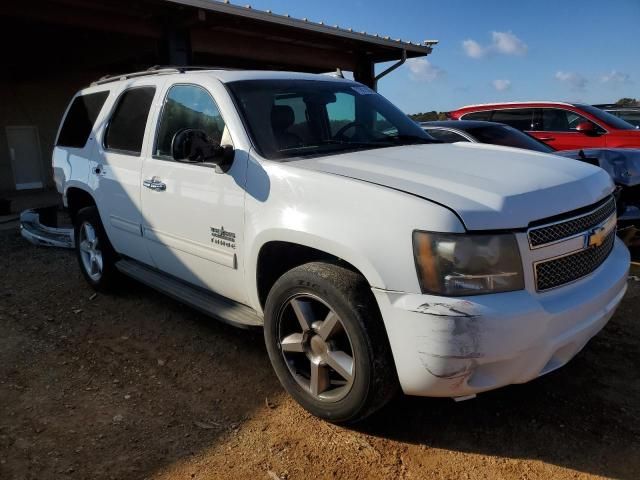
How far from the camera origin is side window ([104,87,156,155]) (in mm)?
4105

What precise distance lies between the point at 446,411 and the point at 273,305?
1102 mm

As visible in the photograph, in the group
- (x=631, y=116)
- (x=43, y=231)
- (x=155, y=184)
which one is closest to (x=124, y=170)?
(x=155, y=184)

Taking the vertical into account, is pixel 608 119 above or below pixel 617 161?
above

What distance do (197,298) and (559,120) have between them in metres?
7.67

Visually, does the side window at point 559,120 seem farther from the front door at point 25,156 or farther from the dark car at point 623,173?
the front door at point 25,156

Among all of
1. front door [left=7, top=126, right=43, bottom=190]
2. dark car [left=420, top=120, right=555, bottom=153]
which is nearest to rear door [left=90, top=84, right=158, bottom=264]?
dark car [left=420, top=120, right=555, bottom=153]

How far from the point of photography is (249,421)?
2957mm

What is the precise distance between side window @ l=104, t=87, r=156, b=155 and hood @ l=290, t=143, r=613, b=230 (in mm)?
1695

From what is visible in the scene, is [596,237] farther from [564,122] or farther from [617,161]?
[564,122]

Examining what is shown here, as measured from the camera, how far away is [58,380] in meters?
3.48

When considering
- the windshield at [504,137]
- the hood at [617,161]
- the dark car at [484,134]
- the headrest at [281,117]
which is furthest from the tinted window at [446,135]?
the headrest at [281,117]

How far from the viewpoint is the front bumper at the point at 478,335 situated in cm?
225

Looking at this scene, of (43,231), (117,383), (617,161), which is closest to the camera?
(117,383)

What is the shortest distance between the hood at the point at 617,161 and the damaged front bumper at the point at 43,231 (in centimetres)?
594
